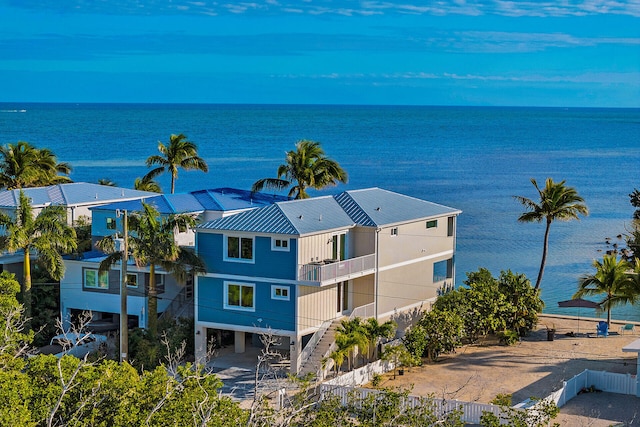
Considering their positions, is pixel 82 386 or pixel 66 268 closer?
pixel 82 386

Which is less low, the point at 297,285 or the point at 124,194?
the point at 124,194

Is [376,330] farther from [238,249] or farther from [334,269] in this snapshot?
[238,249]

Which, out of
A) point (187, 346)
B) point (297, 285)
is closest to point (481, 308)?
point (297, 285)

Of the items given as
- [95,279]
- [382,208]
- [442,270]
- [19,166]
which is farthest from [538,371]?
[19,166]

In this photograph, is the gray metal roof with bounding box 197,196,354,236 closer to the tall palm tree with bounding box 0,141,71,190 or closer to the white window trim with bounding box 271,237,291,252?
the white window trim with bounding box 271,237,291,252

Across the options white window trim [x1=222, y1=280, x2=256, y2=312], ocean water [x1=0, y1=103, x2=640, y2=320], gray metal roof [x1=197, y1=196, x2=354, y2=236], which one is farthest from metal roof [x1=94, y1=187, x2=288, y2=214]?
ocean water [x1=0, y1=103, x2=640, y2=320]

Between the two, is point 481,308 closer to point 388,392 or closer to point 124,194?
point 388,392
